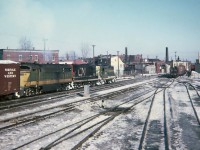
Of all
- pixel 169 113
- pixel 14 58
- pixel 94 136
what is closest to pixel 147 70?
pixel 14 58

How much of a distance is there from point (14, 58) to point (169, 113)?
5607 centimetres

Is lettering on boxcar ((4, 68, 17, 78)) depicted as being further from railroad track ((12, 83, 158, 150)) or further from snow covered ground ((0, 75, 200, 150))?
railroad track ((12, 83, 158, 150))

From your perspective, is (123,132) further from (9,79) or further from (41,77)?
(41,77)

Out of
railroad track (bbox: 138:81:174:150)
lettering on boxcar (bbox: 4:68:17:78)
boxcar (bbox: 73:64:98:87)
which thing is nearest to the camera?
railroad track (bbox: 138:81:174:150)

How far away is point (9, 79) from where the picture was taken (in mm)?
21938

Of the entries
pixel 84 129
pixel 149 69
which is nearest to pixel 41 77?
pixel 84 129

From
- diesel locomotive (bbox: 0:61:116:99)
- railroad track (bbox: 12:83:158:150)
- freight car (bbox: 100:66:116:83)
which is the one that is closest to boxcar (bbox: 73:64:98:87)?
diesel locomotive (bbox: 0:61:116:99)

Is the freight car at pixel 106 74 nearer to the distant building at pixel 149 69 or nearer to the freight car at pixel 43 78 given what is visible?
the freight car at pixel 43 78

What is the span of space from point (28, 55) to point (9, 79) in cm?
5016

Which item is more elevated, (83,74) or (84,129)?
(83,74)

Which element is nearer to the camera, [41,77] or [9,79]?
[9,79]

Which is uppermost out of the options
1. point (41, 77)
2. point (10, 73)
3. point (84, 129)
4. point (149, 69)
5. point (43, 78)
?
point (149, 69)

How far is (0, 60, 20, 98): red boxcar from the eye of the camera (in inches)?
835

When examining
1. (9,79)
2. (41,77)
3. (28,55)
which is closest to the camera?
(9,79)
